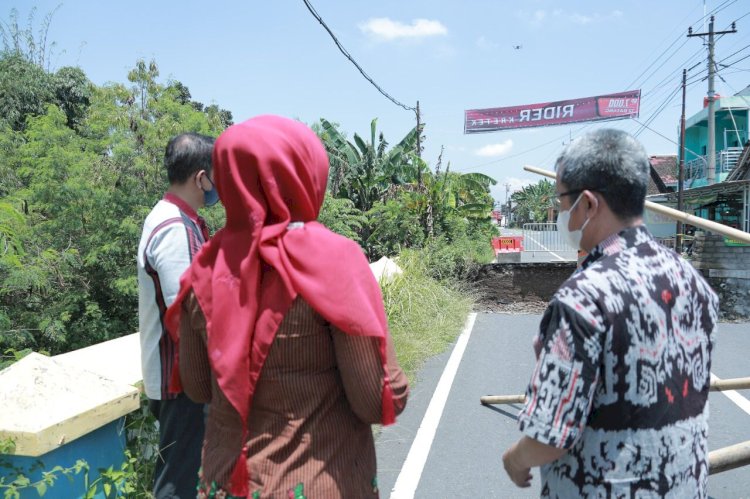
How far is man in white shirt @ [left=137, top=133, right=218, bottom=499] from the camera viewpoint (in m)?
2.48

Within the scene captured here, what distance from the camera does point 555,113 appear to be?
1667 inches

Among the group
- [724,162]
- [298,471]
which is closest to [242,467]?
[298,471]

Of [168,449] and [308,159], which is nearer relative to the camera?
[308,159]

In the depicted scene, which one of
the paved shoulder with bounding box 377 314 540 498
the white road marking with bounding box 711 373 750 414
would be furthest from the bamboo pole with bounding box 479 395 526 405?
the white road marking with bounding box 711 373 750 414

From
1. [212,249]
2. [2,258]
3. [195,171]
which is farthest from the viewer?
[2,258]

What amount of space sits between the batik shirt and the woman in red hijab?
45 cm

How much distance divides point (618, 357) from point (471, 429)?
12.3ft

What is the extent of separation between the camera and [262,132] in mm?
1677

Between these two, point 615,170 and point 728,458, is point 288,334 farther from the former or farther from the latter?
point 728,458

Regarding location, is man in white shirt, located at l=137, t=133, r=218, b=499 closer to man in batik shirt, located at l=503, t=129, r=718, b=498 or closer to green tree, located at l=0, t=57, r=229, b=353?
man in batik shirt, located at l=503, t=129, r=718, b=498

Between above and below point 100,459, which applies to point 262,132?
above

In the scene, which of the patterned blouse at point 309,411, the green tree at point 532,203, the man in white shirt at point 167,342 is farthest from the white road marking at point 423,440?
the green tree at point 532,203

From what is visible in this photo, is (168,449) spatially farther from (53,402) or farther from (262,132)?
(262,132)

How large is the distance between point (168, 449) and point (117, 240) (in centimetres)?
469
